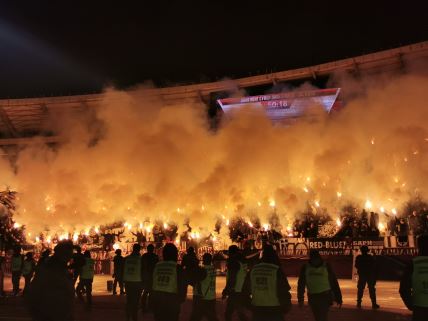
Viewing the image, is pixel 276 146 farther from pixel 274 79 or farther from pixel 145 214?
pixel 274 79

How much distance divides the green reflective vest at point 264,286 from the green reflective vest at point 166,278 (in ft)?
3.10

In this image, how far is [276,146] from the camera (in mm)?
20219

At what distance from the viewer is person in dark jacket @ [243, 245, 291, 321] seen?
4250 millimetres

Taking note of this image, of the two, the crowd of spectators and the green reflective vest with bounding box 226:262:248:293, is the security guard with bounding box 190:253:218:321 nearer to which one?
the green reflective vest with bounding box 226:262:248:293

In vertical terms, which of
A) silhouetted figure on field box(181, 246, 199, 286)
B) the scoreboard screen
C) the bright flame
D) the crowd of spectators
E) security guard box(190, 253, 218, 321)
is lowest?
security guard box(190, 253, 218, 321)

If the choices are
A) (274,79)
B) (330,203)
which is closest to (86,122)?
(274,79)

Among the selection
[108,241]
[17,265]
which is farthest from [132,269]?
[108,241]

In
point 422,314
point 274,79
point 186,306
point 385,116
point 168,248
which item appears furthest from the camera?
point 274,79

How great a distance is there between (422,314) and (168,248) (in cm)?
257

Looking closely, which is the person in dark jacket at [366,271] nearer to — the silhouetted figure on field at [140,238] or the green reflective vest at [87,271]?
Result: the green reflective vest at [87,271]

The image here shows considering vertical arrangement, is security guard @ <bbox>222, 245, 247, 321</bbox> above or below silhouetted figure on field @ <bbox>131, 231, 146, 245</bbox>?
below

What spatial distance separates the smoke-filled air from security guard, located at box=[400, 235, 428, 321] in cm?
1288

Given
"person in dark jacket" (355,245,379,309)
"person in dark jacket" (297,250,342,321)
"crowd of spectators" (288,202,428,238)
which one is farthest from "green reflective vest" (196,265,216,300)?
"crowd of spectators" (288,202,428,238)

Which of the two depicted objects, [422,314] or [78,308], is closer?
[422,314]
